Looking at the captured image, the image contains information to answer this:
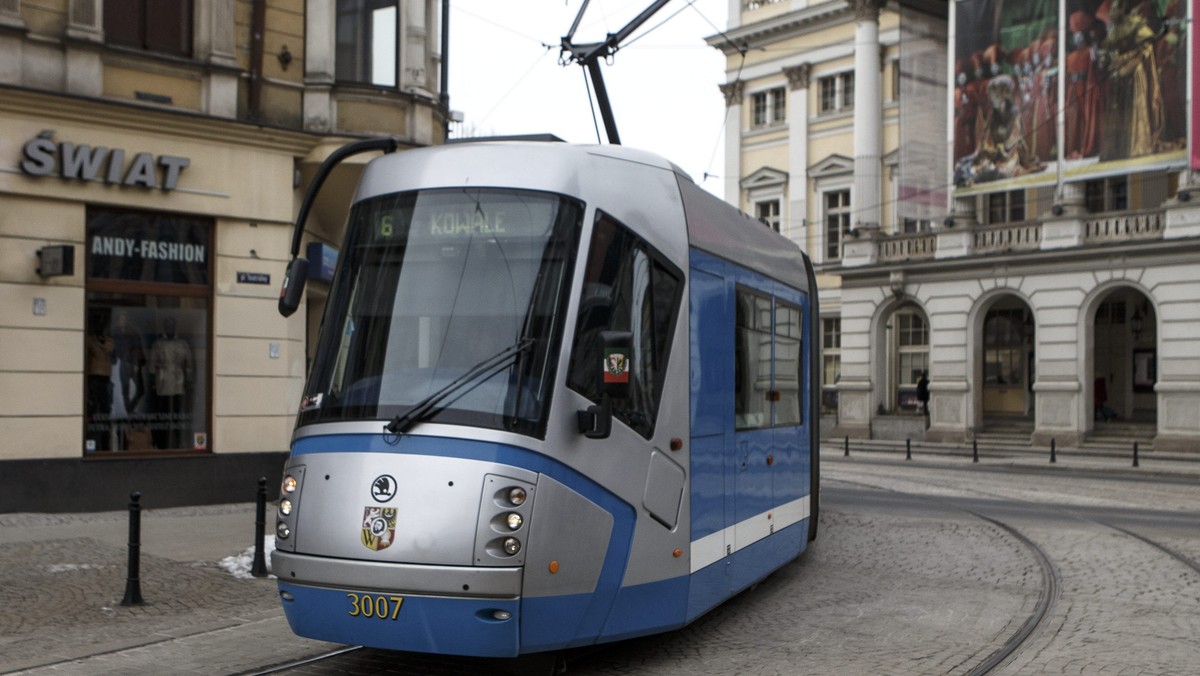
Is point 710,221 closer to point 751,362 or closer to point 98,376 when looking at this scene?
point 751,362

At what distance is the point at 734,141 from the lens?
2095 inches

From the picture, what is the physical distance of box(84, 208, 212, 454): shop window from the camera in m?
15.4

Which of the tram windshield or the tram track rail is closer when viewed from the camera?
the tram windshield

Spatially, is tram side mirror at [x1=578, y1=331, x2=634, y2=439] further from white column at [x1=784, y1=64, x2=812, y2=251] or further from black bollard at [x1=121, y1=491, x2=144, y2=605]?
white column at [x1=784, y1=64, x2=812, y2=251]

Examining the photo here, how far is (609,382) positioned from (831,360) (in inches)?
1727

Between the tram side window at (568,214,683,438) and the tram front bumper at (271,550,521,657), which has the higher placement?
the tram side window at (568,214,683,438)

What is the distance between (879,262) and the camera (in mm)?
42219

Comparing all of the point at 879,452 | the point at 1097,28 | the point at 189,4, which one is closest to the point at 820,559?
the point at 189,4

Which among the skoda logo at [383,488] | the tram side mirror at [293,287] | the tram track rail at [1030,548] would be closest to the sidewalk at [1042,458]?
the tram track rail at [1030,548]

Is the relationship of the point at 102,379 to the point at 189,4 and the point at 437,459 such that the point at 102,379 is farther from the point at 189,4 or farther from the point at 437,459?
the point at 437,459

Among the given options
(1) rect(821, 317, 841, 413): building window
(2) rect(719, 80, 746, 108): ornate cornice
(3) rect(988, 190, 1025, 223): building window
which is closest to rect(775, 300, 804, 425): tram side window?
(3) rect(988, 190, 1025, 223): building window

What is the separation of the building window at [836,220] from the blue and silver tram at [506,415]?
137 ft

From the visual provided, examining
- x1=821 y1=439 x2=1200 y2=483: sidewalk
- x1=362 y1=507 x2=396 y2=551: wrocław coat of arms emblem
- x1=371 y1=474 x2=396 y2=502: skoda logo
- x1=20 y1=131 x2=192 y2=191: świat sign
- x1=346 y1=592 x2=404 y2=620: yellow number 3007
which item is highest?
x1=20 y1=131 x2=192 y2=191: świat sign

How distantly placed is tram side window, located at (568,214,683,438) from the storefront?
925cm
